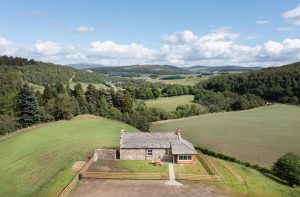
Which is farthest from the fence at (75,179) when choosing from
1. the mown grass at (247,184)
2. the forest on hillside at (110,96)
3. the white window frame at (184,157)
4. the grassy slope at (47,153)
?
the forest on hillside at (110,96)

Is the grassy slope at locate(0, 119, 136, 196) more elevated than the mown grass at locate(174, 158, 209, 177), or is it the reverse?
the mown grass at locate(174, 158, 209, 177)

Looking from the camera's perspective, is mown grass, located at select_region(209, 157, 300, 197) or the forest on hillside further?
the forest on hillside

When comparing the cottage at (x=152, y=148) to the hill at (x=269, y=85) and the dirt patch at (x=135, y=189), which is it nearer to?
the dirt patch at (x=135, y=189)

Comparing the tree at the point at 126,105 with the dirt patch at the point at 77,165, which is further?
the tree at the point at 126,105

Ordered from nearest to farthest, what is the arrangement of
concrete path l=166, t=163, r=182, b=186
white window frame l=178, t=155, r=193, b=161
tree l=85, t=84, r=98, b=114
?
concrete path l=166, t=163, r=182, b=186 → white window frame l=178, t=155, r=193, b=161 → tree l=85, t=84, r=98, b=114

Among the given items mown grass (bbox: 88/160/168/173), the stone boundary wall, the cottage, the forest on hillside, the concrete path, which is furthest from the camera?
the forest on hillside

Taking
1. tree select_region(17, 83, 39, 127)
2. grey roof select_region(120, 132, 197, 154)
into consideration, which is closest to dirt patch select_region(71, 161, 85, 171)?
grey roof select_region(120, 132, 197, 154)

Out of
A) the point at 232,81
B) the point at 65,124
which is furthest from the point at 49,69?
the point at 65,124

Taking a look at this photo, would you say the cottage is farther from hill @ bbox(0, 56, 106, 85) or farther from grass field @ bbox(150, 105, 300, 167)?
hill @ bbox(0, 56, 106, 85)
